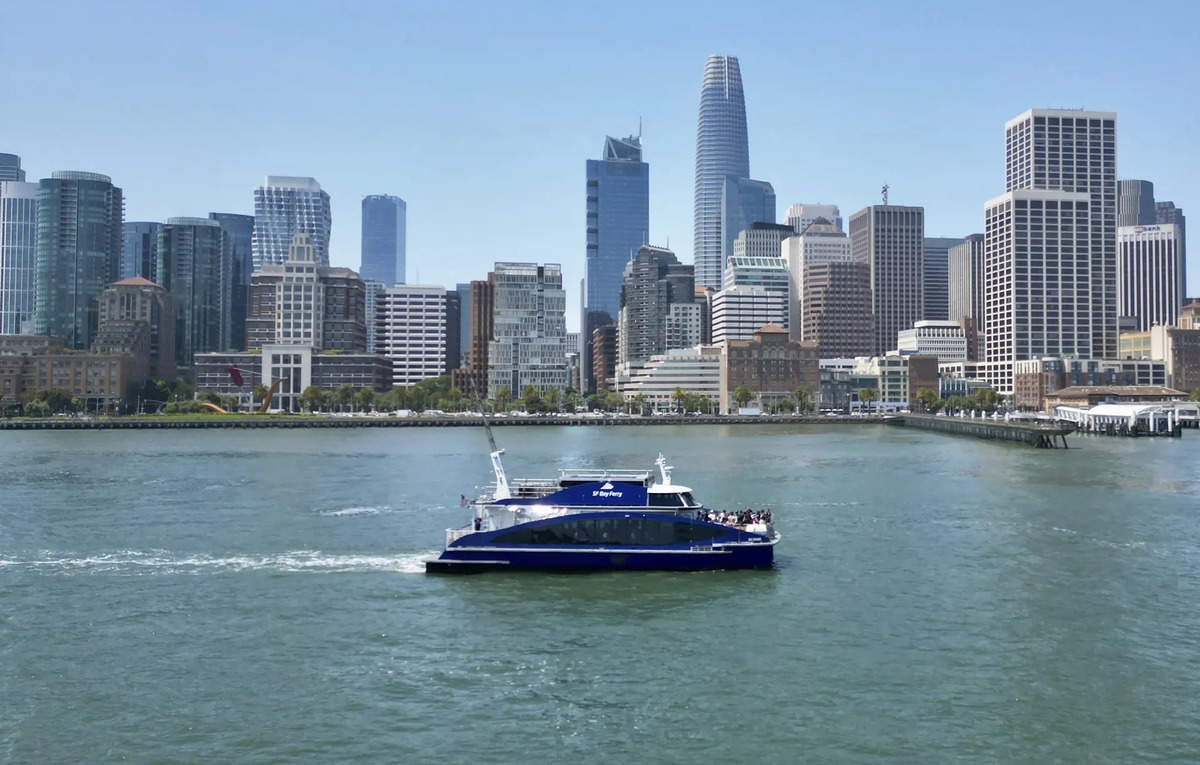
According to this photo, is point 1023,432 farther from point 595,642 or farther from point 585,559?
point 595,642

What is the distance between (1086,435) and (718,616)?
18127 centimetres

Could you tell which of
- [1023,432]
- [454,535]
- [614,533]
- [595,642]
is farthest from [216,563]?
[1023,432]

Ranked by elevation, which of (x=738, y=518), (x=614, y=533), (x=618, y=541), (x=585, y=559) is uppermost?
(x=738, y=518)

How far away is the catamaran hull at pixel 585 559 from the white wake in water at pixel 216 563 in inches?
95.5

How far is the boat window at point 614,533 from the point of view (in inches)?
1946

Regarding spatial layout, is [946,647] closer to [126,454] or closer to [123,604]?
[123,604]

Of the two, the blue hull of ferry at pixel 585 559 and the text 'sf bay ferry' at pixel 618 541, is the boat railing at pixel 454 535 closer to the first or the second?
the text 'sf bay ferry' at pixel 618 541

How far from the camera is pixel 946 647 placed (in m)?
36.7

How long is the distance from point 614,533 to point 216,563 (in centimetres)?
2099

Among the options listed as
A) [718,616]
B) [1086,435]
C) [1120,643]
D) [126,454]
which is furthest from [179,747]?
[1086,435]

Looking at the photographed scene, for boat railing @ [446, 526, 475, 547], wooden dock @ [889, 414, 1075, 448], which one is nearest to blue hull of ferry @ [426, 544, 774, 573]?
boat railing @ [446, 526, 475, 547]

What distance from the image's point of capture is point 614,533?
49688mm

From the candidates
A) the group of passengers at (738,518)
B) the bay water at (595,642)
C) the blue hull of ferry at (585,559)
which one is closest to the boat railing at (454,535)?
the blue hull of ferry at (585,559)

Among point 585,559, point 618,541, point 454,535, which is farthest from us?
point 454,535
